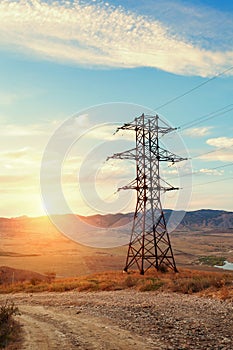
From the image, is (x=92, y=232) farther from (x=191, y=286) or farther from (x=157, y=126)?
(x=191, y=286)

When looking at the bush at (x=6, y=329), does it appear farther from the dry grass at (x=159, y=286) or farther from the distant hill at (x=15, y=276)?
the distant hill at (x=15, y=276)

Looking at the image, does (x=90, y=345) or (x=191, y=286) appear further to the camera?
(x=191, y=286)

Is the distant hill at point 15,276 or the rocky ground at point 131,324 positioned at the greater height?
the rocky ground at point 131,324

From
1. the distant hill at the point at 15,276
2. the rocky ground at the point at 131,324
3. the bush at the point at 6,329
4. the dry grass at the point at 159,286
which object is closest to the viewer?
the rocky ground at the point at 131,324

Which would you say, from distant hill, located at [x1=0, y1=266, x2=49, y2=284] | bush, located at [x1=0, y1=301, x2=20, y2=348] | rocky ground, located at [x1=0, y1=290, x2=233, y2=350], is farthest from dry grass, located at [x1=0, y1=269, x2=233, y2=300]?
bush, located at [x1=0, y1=301, x2=20, y2=348]

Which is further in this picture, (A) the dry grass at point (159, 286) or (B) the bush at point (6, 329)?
(A) the dry grass at point (159, 286)

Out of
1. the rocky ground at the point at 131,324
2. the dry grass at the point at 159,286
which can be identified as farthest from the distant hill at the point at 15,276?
the rocky ground at the point at 131,324

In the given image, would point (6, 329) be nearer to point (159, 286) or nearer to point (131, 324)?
point (131, 324)

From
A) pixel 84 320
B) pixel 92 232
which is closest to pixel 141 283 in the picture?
pixel 84 320

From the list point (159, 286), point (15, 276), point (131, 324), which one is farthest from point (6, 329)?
point (15, 276)
